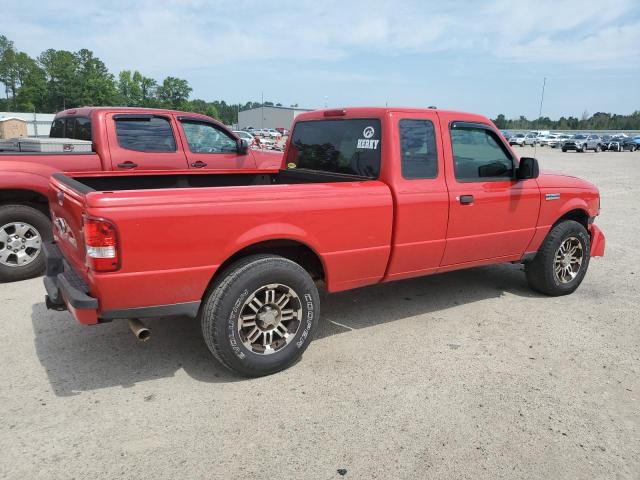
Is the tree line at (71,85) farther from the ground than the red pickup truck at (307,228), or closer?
farther from the ground

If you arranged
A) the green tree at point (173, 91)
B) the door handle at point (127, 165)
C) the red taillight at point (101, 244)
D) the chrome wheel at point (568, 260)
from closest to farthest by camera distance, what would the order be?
the red taillight at point (101, 244) < the chrome wheel at point (568, 260) < the door handle at point (127, 165) < the green tree at point (173, 91)

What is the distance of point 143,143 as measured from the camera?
6.29 metres

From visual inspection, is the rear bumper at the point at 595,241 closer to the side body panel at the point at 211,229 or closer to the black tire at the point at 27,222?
the side body panel at the point at 211,229

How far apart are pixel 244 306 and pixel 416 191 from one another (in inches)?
65.2

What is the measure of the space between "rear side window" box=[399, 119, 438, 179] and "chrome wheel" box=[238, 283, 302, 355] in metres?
1.38

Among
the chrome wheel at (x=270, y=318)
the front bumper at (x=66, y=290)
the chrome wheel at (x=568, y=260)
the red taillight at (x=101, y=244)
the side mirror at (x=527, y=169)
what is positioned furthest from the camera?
the chrome wheel at (x=568, y=260)

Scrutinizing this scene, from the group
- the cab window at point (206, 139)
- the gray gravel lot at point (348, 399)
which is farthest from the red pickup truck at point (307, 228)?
the cab window at point (206, 139)

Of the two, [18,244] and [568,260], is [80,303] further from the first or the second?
[568,260]

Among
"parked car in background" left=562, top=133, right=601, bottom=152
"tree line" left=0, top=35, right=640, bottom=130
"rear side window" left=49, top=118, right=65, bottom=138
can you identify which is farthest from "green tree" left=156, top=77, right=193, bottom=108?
"rear side window" left=49, top=118, right=65, bottom=138

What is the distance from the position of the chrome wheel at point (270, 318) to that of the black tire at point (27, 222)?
3295 millimetres

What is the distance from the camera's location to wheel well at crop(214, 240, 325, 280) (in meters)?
3.43

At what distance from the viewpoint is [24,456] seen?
263cm

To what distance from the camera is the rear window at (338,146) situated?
4125 millimetres

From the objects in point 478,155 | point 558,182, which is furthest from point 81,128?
point 558,182
